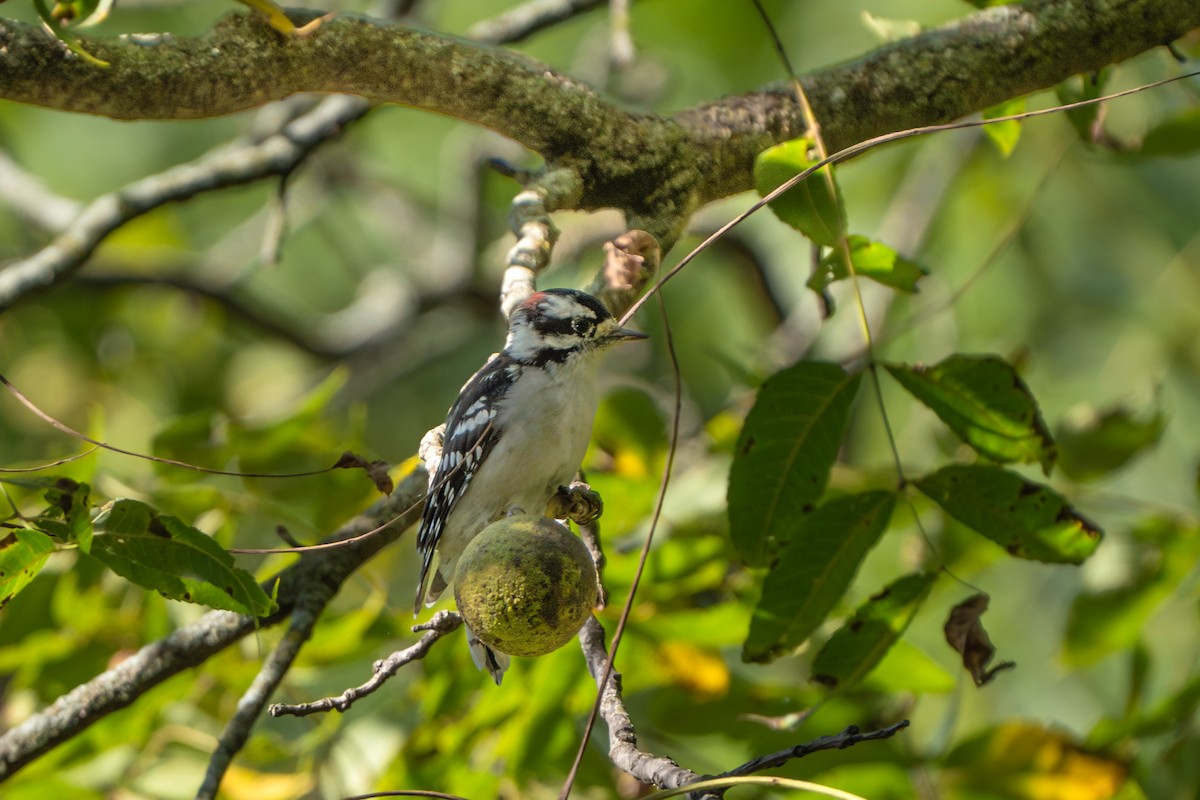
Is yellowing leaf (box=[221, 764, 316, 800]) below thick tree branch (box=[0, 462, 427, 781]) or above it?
below

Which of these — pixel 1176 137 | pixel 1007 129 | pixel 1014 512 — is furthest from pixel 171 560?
pixel 1176 137

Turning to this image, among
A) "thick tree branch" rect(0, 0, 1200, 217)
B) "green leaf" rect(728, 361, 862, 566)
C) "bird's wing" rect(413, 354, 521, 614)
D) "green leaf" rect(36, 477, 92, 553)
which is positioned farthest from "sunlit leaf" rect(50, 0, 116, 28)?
"green leaf" rect(728, 361, 862, 566)

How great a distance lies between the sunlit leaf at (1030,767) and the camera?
3.51 m

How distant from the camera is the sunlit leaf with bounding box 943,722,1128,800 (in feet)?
11.5

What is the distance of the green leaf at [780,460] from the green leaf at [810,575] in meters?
0.05

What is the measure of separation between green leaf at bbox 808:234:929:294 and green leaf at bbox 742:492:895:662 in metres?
0.52

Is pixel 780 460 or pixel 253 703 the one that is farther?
pixel 780 460

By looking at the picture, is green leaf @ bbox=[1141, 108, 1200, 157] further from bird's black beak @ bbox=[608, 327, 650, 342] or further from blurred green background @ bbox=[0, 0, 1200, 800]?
bird's black beak @ bbox=[608, 327, 650, 342]

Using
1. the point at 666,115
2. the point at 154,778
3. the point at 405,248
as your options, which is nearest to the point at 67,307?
the point at 405,248

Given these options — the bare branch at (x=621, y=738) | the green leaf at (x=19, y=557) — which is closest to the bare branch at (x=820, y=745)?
the bare branch at (x=621, y=738)

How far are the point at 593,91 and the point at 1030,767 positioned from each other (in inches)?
91.5

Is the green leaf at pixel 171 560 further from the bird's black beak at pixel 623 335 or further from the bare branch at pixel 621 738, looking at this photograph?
the bird's black beak at pixel 623 335

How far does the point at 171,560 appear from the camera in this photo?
7.82 feet

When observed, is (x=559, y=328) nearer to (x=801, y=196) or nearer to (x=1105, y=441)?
(x=801, y=196)
